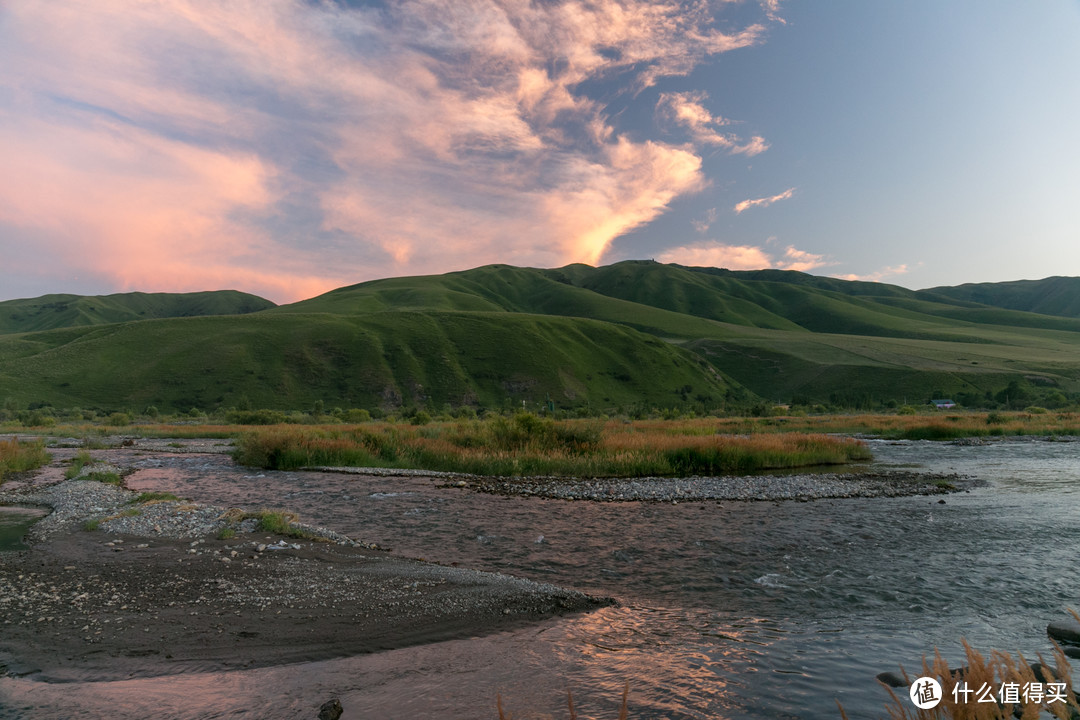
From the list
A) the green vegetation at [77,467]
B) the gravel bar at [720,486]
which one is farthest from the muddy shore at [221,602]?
the green vegetation at [77,467]

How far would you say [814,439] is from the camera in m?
33.6

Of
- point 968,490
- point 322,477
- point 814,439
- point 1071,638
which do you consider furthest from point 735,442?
point 1071,638

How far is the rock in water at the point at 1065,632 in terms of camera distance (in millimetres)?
7926

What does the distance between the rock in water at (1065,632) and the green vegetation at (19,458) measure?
30578 millimetres

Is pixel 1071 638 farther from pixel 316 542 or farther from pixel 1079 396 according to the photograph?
pixel 1079 396

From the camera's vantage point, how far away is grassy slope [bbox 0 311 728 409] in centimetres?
8988

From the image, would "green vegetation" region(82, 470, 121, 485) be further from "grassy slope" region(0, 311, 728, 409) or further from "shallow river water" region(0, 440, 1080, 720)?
"grassy slope" region(0, 311, 728, 409)

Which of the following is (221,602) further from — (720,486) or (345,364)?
(345,364)

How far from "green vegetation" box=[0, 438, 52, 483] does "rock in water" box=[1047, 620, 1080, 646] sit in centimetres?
3058

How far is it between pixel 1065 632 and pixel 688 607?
4838mm

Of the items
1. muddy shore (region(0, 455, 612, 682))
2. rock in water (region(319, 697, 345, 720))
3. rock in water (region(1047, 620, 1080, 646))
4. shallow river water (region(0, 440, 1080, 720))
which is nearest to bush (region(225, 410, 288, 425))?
shallow river water (region(0, 440, 1080, 720))

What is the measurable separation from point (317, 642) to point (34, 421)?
68012mm

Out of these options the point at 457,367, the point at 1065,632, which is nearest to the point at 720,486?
the point at 1065,632

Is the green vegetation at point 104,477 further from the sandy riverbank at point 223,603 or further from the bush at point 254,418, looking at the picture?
the bush at point 254,418
